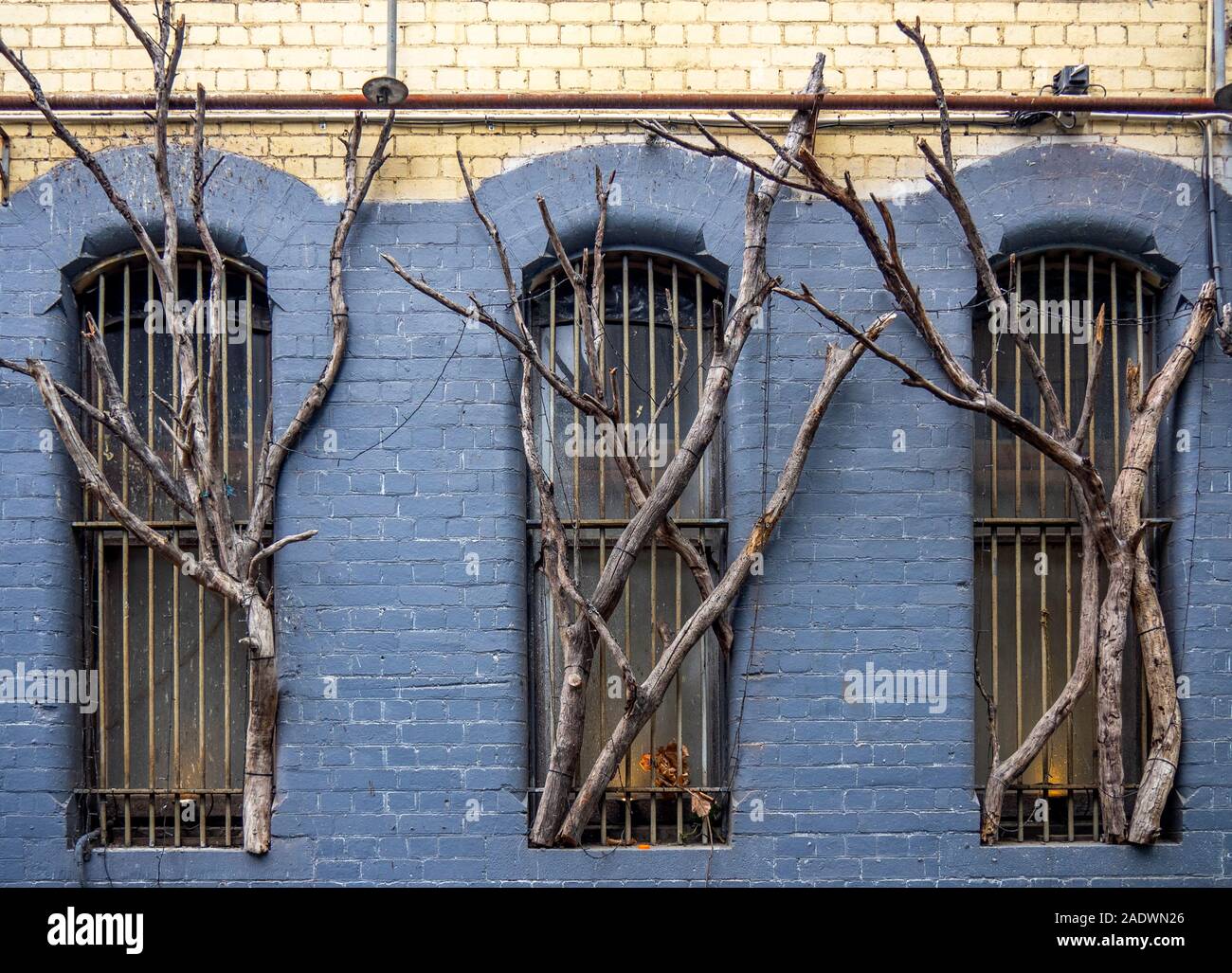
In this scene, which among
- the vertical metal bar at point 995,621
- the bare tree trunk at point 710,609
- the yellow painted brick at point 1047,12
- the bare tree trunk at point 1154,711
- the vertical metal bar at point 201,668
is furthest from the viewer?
the yellow painted brick at point 1047,12

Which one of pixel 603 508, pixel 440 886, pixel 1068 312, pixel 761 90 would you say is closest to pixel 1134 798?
pixel 1068 312

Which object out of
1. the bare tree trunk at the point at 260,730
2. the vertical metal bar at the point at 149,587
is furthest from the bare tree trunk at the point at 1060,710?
the vertical metal bar at the point at 149,587

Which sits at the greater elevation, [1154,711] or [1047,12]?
[1047,12]

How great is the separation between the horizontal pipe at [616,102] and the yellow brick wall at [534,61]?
0.29ft

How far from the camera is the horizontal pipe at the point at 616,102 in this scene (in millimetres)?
6254

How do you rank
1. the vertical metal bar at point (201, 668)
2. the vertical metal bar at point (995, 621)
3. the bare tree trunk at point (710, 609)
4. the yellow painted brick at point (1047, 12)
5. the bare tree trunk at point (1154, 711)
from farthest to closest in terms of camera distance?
the yellow painted brick at point (1047, 12) → the vertical metal bar at point (995, 621) → the vertical metal bar at point (201, 668) → the bare tree trunk at point (1154, 711) → the bare tree trunk at point (710, 609)

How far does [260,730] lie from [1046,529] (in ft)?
13.7

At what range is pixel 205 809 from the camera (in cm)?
619

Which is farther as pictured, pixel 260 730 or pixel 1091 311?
pixel 1091 311

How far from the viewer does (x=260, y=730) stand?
5953 millimetres

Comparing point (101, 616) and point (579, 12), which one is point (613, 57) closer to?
point (579, 12)

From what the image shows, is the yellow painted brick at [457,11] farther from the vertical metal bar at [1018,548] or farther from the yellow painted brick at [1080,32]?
the vertical metal bar at [1018,548]

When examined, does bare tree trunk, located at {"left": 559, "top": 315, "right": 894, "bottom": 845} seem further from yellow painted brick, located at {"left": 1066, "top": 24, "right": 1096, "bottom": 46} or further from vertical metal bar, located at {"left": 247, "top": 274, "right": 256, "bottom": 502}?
vertical metal bar, located at {"left": 247, "top": 274, "right": 256, "bottom": 502}

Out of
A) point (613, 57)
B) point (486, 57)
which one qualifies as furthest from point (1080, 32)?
point (486, 57)
